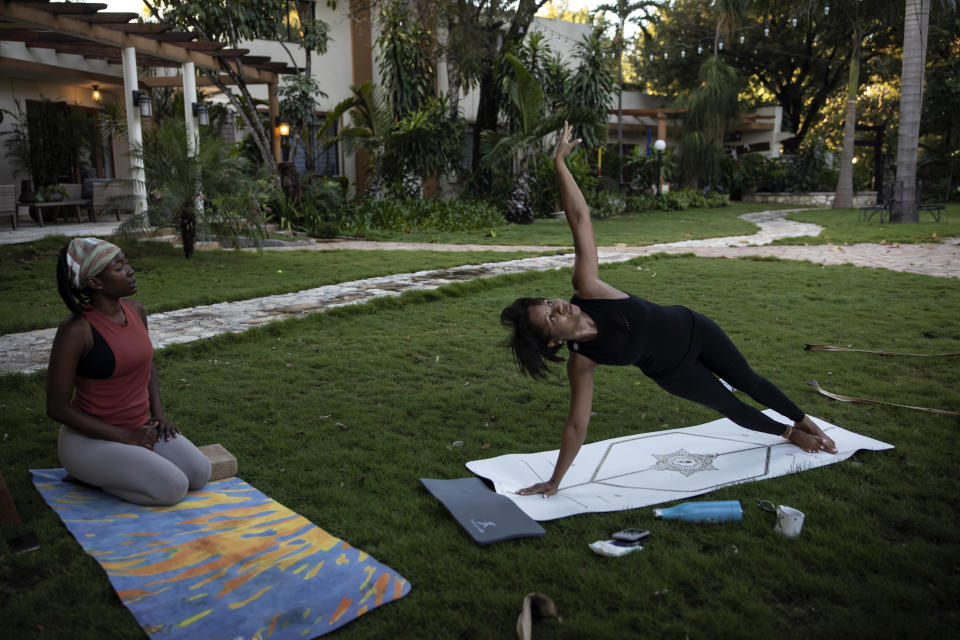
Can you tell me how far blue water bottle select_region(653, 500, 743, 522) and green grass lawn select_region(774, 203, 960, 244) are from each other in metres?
12.2

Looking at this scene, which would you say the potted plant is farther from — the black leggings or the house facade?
the black leggings

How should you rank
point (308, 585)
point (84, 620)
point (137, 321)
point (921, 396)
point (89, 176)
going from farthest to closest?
point (89, 176) → point (921, 396) → point (137, 321) → point (308, 585) → point (84, 620)

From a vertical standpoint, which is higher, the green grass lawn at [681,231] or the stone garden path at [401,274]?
the green grass lawn at [681,231]

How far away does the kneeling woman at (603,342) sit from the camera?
3.28 m

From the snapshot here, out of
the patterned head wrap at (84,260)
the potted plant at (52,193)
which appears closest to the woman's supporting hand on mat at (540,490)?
the patterned head wrap at (84,260)

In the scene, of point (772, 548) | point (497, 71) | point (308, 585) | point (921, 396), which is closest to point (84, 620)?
point (308, 585)

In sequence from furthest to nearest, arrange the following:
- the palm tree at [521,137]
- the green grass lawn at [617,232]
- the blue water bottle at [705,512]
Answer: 1. the palm tree at [521,137]
2. the green grass lawn at [617,232]
3. the blue water bottle at [705,512]

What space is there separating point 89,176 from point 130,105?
500 centimetres

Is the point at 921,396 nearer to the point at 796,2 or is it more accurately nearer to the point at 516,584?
the point at 516,584

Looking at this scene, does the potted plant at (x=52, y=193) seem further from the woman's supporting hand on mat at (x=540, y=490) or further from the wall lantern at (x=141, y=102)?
the woman's supporting hand on mat at (x=540, y=490)

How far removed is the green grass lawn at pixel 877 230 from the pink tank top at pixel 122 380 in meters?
13.2

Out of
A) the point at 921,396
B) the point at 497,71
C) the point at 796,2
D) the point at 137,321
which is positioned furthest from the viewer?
the point at 796,2

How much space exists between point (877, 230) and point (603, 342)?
15138 mm

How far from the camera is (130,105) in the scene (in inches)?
496
